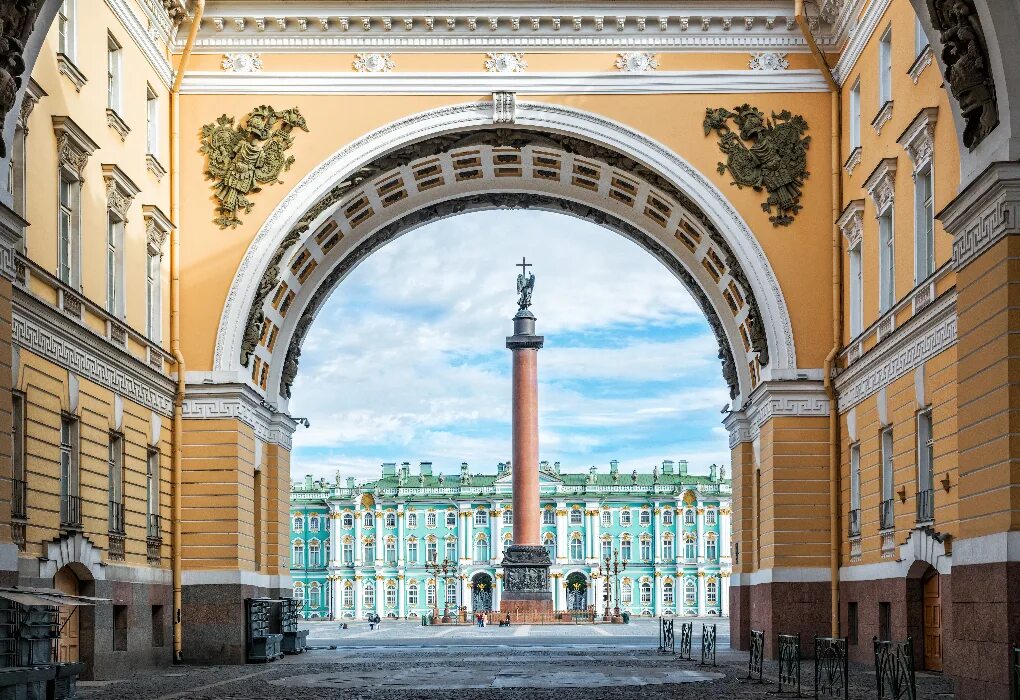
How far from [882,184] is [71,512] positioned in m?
17.7

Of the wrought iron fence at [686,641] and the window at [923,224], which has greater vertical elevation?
the window at [923,224]

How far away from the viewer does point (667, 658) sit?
1499 inches

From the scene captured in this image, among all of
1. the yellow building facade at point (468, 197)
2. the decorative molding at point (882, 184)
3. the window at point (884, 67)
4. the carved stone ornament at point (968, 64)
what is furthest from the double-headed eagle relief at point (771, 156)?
the carved stone ornament at point (968, 64)

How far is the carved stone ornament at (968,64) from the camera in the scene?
60.2ft

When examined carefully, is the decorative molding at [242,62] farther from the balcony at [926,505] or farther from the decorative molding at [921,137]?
the balcony at [926,505]

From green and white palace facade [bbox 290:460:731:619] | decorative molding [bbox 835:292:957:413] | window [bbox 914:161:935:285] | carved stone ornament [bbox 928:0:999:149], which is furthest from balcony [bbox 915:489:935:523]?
green and white palace facade [bbox 290:460:731:619]

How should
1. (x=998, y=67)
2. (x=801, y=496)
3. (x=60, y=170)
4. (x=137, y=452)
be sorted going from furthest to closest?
(x=801, y=496) → (x=137, y=452) → (x=60, y=170) → (x=998, y=67)

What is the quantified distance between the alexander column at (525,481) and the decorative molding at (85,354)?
4307cm

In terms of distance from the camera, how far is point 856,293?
34406mm

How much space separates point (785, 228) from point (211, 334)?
553 inches

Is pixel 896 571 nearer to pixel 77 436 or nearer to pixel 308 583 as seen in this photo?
pixel 77 436

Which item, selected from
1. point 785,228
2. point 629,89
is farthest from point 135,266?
point 785,228

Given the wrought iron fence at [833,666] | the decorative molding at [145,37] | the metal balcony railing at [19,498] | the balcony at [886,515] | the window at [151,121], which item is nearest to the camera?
the wrought iron fence at [833,666]

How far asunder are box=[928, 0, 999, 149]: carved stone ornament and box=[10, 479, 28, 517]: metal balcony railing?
52.2ft
